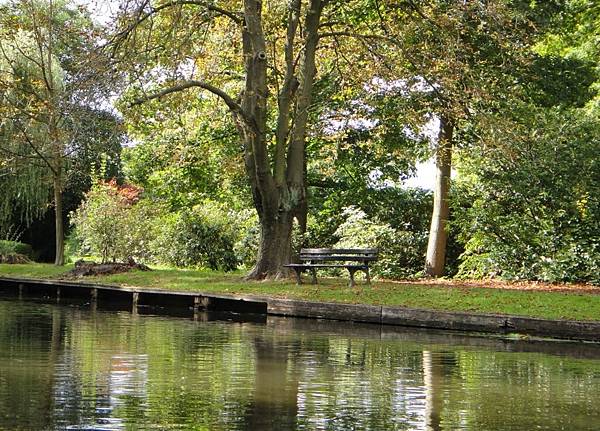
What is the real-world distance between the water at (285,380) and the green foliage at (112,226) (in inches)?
544

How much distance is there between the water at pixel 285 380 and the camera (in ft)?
25.8

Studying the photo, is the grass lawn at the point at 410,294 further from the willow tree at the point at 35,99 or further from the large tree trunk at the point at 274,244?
the willow tree at the point at 35,99

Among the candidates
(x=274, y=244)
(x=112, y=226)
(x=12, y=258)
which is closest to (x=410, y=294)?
(x=274, y=244)

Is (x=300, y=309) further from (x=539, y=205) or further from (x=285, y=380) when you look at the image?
(x=539, y=205)

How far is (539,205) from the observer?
24.6m

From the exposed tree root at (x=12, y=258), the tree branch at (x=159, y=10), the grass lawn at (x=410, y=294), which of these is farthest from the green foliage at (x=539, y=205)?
the exposed tree root at (x=12, y=258)

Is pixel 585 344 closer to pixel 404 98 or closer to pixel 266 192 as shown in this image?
pixel 266 192

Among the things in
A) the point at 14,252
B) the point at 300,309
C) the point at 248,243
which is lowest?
the point at 300,309

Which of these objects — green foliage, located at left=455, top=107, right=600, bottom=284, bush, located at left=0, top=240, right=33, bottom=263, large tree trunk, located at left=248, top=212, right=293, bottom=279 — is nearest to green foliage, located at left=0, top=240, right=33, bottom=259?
bush, located at left=0, top=240, right=33, bottom=263

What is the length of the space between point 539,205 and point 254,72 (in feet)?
26.4

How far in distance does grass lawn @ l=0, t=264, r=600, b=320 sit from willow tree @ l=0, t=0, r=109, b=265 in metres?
4.22

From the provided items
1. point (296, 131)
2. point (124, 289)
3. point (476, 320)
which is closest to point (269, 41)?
point (296, 131)

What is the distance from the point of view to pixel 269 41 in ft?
83.8

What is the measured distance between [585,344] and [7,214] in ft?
83.5
